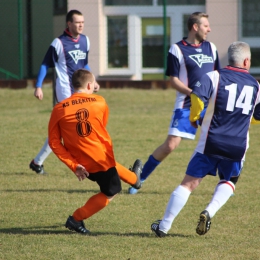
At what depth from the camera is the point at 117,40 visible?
19406 mm

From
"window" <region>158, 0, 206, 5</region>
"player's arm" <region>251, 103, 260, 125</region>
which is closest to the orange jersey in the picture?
"player's arm" <region>251, 103, 260, 125</region>

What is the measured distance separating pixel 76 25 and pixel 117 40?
11.0 m

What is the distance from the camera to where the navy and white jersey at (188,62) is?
7254 millimetres

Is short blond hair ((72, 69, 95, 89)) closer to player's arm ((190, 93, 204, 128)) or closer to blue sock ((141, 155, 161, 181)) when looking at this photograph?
player's arm ((190, 93, 204, 128))

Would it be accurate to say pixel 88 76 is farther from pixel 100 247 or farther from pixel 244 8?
pixel 244 8

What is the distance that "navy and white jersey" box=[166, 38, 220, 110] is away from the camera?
725 centimetres

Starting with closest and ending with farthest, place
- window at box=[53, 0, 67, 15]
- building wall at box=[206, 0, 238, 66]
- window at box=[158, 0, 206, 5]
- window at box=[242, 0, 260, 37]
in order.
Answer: building wall at box=[206, 0, 238, 66] < window at box=[242, 0, 260, 37] < window at box=[158, 0, 206, 5] < window at box=[53, 0, 67, 15]

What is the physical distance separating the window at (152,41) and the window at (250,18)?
2.17 metres

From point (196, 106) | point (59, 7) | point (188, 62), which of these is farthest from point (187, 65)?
point (59, 7)

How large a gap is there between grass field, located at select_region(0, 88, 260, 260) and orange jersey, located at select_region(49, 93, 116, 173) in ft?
2.17

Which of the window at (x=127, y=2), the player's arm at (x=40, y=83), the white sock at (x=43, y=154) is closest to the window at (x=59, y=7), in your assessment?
the window at (x=127, y=2)

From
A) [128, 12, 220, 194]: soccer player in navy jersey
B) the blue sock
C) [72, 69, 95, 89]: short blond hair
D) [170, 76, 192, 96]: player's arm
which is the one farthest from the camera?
the blue sock

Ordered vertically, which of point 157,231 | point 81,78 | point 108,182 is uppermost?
point 81,78

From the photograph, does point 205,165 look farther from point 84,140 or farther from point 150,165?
point 150,165
